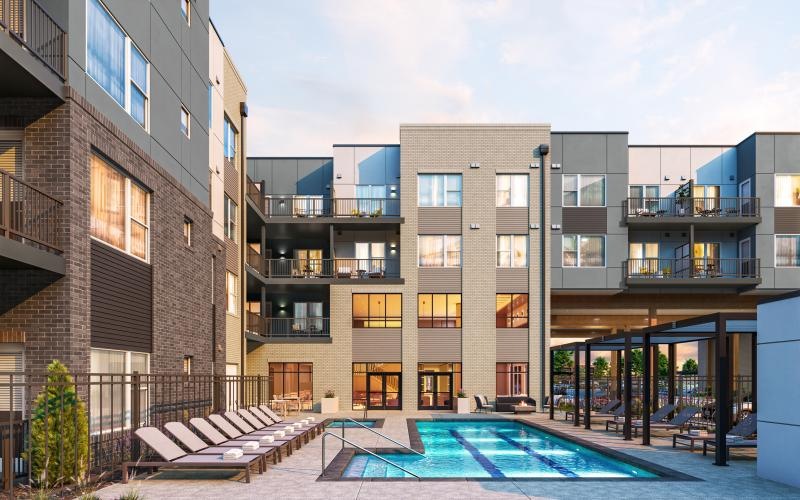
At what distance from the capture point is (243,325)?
2878 centimetres

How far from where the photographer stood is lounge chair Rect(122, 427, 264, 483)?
38.3 ft

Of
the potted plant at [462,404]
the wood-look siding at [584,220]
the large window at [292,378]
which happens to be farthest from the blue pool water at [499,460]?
the wood-look siding at [584,220]

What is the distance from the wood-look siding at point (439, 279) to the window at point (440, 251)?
25cm

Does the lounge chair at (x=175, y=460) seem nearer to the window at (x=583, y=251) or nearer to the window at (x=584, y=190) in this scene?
the window at (x=583, y=251)

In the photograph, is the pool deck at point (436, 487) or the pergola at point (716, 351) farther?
the pergola at point (716, 351)

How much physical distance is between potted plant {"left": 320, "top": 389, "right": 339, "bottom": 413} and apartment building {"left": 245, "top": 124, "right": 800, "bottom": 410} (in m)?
0.63

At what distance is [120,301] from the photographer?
→ 14.8 meters

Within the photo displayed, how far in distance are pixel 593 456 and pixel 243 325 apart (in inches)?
620

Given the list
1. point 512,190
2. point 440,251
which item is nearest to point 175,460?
point 440,251

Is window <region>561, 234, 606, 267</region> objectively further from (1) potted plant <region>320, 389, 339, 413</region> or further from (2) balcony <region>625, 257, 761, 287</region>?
(1) potted plant <region>320, 389, 339, 413</region>

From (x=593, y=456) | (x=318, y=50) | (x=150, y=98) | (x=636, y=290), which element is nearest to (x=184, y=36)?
(x=150, y=98)

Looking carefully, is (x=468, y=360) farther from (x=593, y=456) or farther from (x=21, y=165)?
(x=21, y=165)

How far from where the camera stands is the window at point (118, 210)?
13953 millimetres

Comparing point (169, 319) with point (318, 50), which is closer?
point (169, 319)
